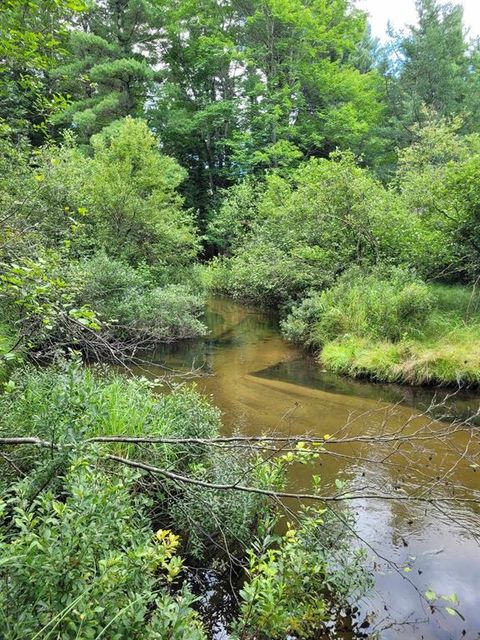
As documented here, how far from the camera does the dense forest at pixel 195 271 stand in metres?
2.35

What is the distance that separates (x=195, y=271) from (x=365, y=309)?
22.2ft

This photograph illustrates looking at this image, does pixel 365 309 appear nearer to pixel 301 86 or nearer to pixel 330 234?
pixel 330 234

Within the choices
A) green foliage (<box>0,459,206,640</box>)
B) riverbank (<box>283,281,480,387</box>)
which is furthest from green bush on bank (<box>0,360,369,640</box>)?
riverbank (<box>283,281,480,387</box>)

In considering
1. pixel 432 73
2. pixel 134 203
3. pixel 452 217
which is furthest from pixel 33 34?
pixel 432 73

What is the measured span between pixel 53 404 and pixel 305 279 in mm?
10933

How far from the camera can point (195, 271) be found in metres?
15.8

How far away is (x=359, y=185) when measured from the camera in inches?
504

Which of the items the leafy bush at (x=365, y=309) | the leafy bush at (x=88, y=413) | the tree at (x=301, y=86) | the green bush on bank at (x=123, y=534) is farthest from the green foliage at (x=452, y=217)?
the tree at (x=301, y=86)

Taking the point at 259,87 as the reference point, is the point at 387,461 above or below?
below

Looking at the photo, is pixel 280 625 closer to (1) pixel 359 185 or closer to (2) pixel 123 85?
(1) pixel 359 185

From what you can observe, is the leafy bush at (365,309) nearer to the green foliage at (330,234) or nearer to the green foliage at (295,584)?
the green foliage at (330,234)

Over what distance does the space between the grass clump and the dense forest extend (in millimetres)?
64

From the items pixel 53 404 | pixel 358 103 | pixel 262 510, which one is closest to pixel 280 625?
pixel 262 510

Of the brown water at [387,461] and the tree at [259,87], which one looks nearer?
the brown water at [387,461]
